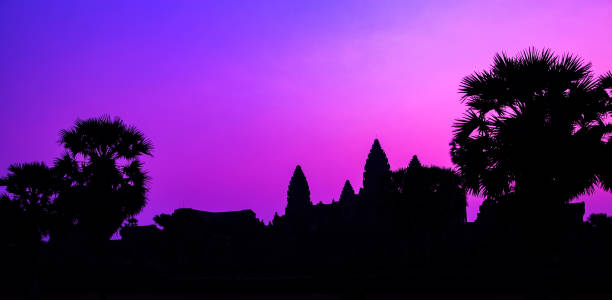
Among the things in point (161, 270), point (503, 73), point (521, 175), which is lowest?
point (161, 270)

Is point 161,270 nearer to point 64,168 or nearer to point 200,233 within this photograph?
point 200,233

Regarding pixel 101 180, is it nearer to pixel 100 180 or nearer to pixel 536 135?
pixel 100 180

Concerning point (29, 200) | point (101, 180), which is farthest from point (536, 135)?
point (29, 200)

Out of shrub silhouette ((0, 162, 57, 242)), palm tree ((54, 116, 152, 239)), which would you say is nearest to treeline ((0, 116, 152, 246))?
palm tree ((54, 116, 152, 239))

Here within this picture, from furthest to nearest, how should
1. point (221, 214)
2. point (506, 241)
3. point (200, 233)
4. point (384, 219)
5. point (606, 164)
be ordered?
1. point (221, 214)
2. point (200, 233)
3. point (384, 219)
4. point (506, 241)
5. point (606, 164)

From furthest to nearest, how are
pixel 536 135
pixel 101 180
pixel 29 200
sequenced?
1. pixel 29 200
2. pixel 101 180
3. pixel 536 135

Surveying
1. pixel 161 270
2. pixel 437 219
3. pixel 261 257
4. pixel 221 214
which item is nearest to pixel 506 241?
pixel 437 219

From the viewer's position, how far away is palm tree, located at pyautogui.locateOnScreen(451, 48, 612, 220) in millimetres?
15219

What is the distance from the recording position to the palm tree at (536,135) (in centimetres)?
1522

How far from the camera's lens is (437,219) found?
170ft

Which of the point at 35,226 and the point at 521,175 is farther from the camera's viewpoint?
the point at 35,226

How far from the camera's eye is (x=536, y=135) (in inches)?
605

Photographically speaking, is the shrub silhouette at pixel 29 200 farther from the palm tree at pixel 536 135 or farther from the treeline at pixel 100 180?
the palm tree at pixel 536 135

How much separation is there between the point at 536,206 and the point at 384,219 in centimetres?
4173
